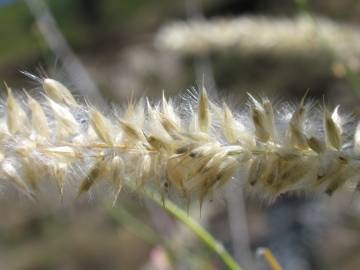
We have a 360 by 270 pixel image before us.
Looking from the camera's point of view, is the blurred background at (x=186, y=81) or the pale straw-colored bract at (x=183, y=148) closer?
the pale straw-colored bract at (x=183, y=148)

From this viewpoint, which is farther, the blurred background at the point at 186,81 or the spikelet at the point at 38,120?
the blurred background at the point at 186,81

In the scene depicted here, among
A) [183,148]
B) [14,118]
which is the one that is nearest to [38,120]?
[14,118]

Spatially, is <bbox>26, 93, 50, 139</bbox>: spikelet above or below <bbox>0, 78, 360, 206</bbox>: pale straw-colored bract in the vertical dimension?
above

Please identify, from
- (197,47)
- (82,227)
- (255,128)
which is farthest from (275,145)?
(82,227)

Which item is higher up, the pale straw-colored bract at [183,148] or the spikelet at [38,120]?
the spikelet at [38,120]

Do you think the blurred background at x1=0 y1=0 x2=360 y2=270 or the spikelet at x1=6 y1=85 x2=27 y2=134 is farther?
the blurred background at x1=0 y1=0 x2=360 y2=270
